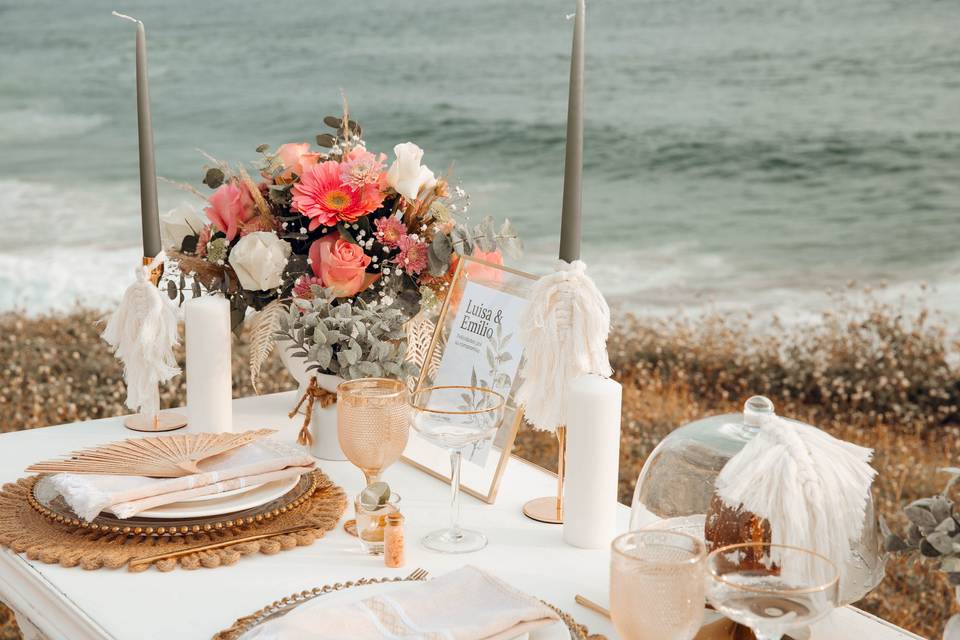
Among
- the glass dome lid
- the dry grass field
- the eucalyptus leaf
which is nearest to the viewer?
the eucalyptus leaf

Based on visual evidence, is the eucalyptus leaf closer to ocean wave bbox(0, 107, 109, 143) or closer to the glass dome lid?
the glass dome lid

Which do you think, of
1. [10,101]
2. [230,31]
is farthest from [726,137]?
[10,101]

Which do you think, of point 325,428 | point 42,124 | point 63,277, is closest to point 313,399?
point 325,428

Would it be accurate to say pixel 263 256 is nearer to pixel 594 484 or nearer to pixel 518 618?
pixel 594 484

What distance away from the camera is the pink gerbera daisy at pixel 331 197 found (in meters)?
1.47

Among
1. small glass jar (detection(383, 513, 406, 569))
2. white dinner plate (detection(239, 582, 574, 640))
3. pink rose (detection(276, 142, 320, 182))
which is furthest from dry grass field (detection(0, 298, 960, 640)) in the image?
white dinner plate (detection(239, 582, 574, 640))

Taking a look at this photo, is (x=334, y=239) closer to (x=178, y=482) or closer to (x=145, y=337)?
(x=145, y=337)

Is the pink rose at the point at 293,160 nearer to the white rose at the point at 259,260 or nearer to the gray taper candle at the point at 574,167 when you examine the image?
the white rose at the point at 259,260

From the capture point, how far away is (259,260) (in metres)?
1.50

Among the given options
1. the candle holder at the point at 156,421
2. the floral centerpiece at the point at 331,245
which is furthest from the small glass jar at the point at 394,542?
the candle holder at the point at 156,421

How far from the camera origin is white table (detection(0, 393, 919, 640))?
981 mm

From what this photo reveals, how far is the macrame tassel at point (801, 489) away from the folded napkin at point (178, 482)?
1.84 ft

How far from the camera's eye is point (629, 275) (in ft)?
20.6

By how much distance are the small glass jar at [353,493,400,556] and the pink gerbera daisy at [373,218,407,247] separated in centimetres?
48
